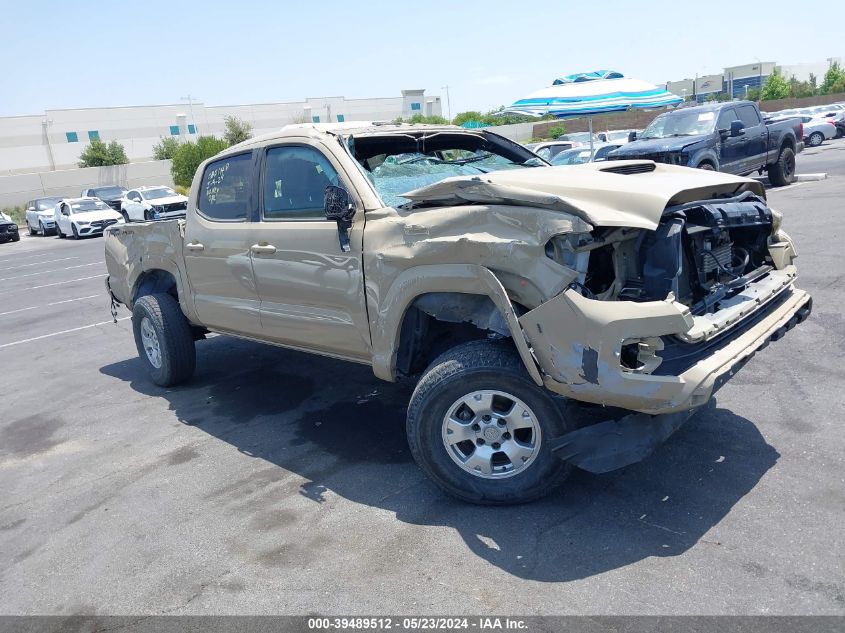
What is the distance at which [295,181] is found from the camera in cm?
481

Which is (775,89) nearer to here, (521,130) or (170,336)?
(521,130)

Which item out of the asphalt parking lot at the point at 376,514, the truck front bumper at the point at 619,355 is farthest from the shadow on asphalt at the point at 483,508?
the truck front bumper at the point at 619,355

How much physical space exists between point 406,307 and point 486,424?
2.59 feet

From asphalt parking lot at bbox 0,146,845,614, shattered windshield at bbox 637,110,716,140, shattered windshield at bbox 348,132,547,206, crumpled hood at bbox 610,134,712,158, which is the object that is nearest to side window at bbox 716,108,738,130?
shattered windshield at bbox 637,110,716,140

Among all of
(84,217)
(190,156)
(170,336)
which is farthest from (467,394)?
(190,156)

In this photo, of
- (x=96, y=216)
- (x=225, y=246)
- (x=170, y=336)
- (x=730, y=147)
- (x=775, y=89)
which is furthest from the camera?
(x=775, y=89)

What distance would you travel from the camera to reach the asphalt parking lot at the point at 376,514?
306cm

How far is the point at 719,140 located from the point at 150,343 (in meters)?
11.3

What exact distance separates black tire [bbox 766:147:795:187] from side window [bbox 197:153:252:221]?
13753 millimetres

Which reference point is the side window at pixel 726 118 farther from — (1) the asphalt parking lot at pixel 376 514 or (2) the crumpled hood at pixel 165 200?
(2) the crumpled hood at pixel 165 200

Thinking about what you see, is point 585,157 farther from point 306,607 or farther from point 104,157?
point 104,157

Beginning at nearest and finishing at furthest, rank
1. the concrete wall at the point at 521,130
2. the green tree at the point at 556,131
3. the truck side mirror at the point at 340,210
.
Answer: the truck side mirror at the point at 340,210 → the green tree at the point at 556,131 → the concrete wall at the point at 521,130

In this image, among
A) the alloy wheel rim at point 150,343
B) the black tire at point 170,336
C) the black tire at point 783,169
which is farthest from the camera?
the black tire at point 783,169

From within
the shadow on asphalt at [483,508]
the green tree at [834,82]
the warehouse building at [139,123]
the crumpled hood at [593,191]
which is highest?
the warehouse building at [139,123]
